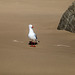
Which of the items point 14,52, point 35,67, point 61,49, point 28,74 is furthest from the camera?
point 61,49

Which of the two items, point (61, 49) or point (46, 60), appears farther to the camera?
Result: point (61, 49)

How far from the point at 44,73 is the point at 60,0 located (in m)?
30.8

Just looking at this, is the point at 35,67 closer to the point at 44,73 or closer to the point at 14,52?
the point at 44,73

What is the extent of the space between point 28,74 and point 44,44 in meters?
4.06

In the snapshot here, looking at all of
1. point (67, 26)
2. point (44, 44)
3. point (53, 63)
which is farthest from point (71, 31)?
point (53, 63)

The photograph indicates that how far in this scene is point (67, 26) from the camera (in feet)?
42.3

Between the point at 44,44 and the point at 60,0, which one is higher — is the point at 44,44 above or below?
below

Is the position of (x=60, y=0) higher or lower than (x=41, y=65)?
higher

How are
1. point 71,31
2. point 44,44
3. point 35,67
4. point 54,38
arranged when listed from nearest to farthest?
1. point 35,67
2. point 44,44
3. point 54,38
4. point 71,31

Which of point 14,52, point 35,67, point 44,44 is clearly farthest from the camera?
point 44,44

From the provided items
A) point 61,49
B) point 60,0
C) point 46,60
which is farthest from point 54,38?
point 60,0

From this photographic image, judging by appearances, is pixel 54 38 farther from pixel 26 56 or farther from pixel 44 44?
pixel 26 56

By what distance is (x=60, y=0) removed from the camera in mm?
36031

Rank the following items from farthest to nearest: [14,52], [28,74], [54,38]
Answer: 1. [54,38]
2. [14,52]
3. [28,74]
